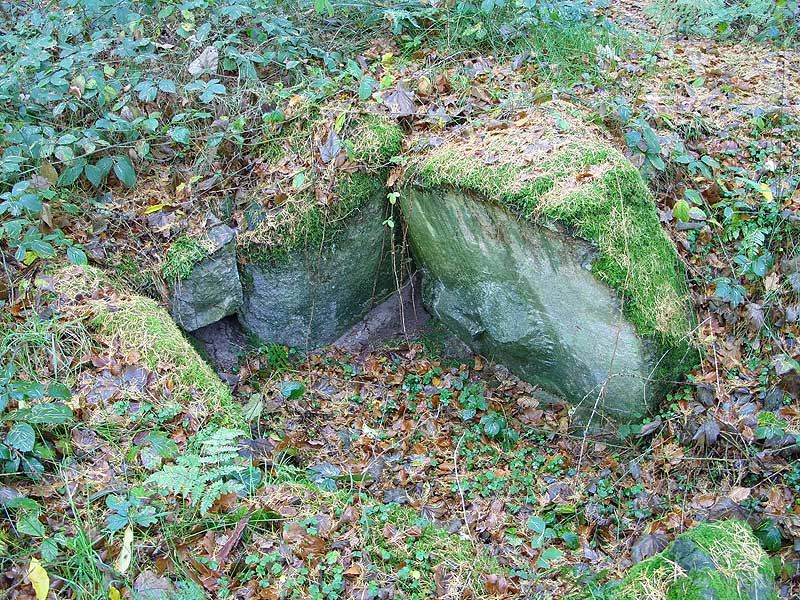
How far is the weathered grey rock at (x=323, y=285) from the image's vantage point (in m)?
4.70

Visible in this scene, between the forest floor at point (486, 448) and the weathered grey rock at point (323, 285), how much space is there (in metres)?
0.22

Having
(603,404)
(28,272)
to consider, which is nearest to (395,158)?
(603,404)

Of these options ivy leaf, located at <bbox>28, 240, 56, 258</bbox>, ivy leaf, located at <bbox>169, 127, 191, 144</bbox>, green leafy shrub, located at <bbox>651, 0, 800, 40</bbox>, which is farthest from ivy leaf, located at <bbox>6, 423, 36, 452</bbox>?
green leafy shrub, located at <bbox>651, 0, 800, 40</bbox>

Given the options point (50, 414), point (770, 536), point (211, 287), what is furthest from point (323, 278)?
point (770, 536)

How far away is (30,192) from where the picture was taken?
4094 mm

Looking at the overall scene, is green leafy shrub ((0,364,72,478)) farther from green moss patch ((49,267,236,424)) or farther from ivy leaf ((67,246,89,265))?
ivy leaf ((67,246,89,265))

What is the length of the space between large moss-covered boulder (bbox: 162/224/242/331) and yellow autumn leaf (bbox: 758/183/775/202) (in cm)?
361

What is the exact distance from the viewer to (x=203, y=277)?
4520 mm

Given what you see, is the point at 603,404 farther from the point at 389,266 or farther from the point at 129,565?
the point at 129,565

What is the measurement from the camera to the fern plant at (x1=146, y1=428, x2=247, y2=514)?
298 centimetres

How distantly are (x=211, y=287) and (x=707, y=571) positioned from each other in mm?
3482

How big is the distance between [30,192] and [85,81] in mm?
1002

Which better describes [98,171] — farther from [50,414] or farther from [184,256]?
[50,414]

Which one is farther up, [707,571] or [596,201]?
[596,201]
